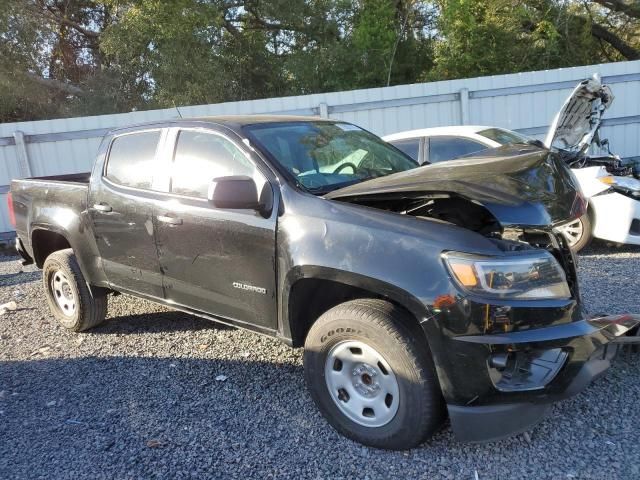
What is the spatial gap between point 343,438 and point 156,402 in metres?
1.35

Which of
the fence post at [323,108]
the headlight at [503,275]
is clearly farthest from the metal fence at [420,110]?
the headlight at [503,275]

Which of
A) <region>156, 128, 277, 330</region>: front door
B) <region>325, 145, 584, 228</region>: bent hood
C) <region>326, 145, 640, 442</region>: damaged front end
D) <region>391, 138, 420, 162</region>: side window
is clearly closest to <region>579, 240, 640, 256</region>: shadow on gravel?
<region>391, 138, 420, 162</region>: side window

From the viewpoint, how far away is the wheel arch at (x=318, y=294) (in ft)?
8.96

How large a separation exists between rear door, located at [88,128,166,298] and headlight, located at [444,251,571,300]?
2.29m

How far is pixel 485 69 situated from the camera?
14266 millimetres

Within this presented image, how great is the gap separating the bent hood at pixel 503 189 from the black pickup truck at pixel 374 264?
0.01 meters

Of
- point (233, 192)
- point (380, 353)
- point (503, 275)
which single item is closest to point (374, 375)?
point (380, 353)

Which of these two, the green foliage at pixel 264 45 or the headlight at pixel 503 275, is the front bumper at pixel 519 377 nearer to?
the headlight at pixel 503 275

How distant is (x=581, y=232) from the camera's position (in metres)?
6.28

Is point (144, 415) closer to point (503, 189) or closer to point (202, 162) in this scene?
point (202, 162)

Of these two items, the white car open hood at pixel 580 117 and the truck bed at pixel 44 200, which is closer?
the truck bed at pixel 44 200

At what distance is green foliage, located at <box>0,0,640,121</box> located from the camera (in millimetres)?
13992

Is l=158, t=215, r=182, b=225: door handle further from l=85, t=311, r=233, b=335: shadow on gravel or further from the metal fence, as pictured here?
the metal fence

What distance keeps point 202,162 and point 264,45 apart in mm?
13593
